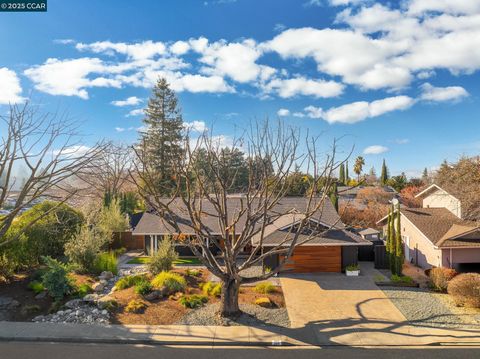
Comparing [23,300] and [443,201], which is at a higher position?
[443,201]

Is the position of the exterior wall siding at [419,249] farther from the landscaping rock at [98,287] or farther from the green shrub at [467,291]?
the landscaping rock at [98,287]

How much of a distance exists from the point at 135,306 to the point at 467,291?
13.7m

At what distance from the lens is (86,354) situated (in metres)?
10.0

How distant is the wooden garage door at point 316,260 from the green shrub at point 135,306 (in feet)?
31.0

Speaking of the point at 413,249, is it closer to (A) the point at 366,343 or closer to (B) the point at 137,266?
(A) the point at 366,343

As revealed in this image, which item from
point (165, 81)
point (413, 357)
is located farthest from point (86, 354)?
point (165, 81)

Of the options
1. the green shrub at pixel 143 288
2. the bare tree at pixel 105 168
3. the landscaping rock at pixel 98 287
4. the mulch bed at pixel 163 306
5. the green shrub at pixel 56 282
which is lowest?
the mulch bed at pixel 163 306

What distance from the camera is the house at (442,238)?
1920cm

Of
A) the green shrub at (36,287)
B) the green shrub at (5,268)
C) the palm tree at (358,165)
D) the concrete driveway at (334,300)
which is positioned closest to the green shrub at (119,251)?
the green shrub at (5,268)

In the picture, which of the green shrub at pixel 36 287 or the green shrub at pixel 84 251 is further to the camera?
the green shrub at pixel 84 251

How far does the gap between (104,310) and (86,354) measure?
11.1ft

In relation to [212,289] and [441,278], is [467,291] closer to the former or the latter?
[441,278]

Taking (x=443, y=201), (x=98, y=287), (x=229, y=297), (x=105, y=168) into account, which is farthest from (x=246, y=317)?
(x=105, y=168)

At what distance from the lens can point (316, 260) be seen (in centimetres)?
2050
